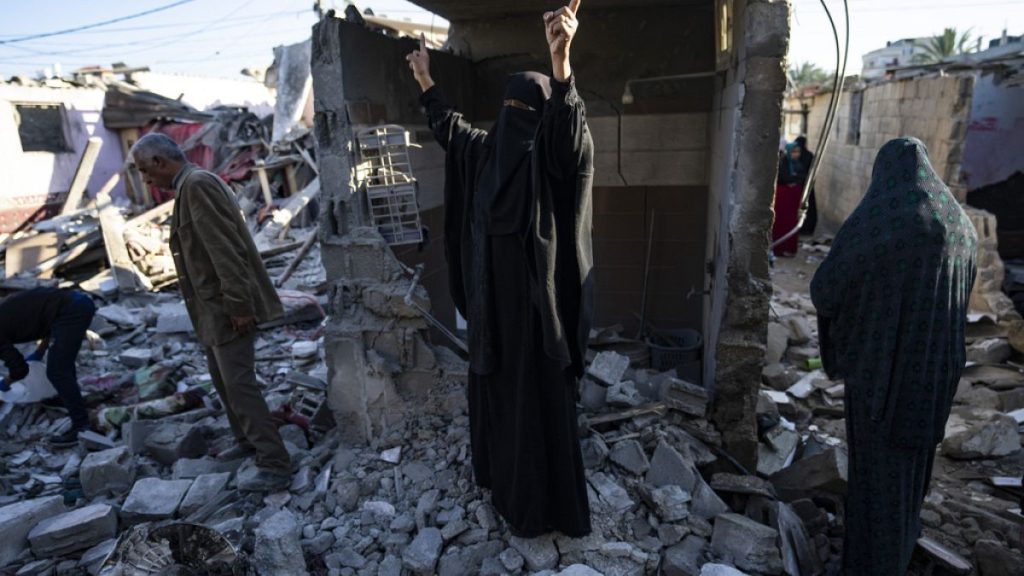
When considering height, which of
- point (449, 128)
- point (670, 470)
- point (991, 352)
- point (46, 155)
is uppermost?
point (46, 155)

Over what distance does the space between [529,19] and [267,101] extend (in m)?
17.8

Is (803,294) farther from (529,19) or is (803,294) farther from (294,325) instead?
(294,325)

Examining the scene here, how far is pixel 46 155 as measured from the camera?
13.5 metres

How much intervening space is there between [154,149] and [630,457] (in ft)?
9.39

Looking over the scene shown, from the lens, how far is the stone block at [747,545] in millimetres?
2535

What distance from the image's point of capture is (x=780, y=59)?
9.05 feet

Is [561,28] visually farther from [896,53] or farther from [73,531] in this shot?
[896,53]

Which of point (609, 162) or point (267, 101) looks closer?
point (609, 162)

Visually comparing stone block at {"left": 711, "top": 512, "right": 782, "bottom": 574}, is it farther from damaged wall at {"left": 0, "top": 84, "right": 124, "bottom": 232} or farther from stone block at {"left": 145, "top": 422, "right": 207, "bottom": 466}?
damaged wall at {"left": 0, "top": 84, "right": 124, "bottom": 232}

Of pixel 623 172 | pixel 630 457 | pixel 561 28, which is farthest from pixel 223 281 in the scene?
pixel 623 172

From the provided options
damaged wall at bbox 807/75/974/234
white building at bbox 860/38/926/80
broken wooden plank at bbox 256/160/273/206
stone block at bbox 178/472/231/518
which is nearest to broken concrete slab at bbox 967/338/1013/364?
damaged wall at bbox 807/75/974/234

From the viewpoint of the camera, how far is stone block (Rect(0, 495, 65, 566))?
2852 millimetres

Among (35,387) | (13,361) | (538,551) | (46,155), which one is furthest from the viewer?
(46,155)

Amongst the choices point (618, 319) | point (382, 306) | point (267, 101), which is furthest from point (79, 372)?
point (267, 101)
